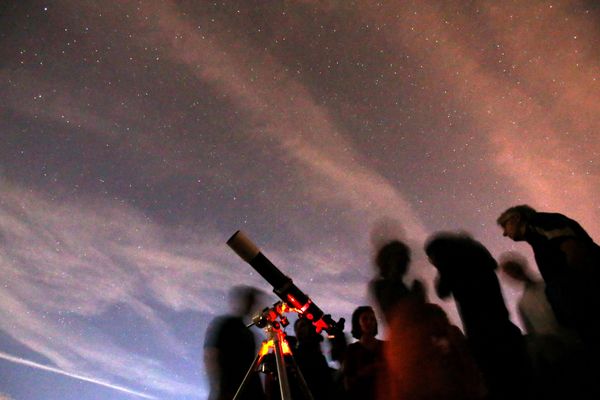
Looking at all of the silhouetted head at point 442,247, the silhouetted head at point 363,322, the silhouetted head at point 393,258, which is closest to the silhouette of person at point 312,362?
the silhouetted head at point 363,322

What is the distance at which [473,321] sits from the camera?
9.50ft

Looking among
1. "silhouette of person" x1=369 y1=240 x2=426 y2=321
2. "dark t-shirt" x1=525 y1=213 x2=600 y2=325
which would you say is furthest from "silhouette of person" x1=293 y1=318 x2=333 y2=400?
"dark t-shirt" x1=525 y1=213 x2=600 y2=325

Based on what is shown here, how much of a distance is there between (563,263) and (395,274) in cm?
130

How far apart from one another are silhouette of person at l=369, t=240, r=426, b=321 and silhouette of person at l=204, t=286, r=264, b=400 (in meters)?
1.42

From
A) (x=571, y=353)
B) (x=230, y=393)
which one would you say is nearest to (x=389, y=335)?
(x=571, y=353)

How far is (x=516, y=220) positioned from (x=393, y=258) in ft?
3.63

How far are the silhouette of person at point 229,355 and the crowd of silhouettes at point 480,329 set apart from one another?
1 centimetres

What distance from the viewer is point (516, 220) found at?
2912 mm

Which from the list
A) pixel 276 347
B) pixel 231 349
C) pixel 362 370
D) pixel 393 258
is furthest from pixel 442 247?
pixel 231 349

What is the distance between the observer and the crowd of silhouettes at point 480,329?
8.14 feet

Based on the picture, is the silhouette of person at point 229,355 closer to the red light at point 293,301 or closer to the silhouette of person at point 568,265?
the red light at point 293,301

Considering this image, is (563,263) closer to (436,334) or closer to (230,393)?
(436,334)

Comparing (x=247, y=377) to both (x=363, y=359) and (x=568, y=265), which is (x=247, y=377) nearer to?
(x=363, y=359)

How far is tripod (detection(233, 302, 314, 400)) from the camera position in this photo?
2439mm
